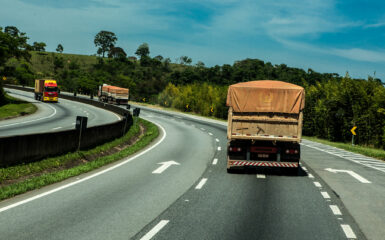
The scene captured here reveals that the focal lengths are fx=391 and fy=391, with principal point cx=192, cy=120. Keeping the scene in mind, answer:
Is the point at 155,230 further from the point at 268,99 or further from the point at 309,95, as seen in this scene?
the point at 309,95

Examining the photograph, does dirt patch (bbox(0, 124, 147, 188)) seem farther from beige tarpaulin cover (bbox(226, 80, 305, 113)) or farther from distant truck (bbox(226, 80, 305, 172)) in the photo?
beige tarpaulin cover (bbox(226, 80, 305, 113))

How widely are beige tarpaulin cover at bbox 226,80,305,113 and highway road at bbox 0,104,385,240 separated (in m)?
2.30

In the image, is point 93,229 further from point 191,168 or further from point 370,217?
point 191,168

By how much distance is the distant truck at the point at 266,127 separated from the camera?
13.0 m

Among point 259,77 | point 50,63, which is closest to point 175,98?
point 259,77

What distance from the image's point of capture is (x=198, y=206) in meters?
8.59

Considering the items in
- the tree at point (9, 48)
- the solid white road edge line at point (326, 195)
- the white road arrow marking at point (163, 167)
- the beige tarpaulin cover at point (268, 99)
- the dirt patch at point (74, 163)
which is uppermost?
the tree at point (9, 48)

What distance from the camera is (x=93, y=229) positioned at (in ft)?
21.9

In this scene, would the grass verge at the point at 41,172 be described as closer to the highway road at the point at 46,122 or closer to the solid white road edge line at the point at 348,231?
the solid white road edge line at the point at 348,231

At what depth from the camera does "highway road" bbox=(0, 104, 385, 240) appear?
6688mm

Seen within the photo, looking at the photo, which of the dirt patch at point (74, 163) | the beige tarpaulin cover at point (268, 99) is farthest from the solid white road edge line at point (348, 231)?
the dirt patch at point (74, 163)

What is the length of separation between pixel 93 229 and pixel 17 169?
19.4ft

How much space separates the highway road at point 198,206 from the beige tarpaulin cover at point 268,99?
90.4 inches

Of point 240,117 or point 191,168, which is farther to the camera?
point 191,168
